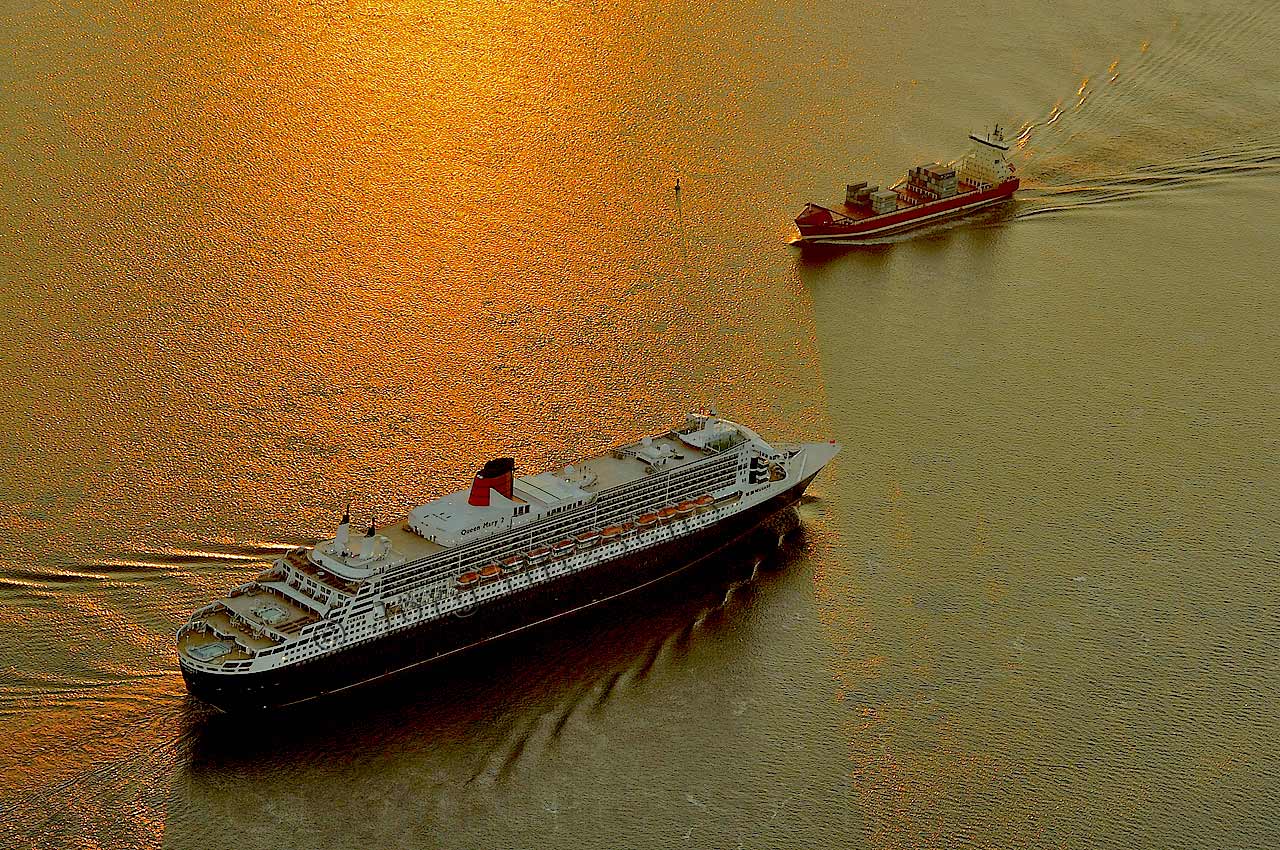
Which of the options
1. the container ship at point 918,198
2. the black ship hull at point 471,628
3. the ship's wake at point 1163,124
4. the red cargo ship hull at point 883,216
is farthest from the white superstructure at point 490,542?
the ship's wake at point 1163,124

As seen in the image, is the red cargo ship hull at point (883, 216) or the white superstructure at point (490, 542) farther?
the red cargo ship hull at point (883, 216)

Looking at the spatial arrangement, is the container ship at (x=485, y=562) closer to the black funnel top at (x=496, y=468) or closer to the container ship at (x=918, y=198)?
the black funnel top at (x=496, y=468)

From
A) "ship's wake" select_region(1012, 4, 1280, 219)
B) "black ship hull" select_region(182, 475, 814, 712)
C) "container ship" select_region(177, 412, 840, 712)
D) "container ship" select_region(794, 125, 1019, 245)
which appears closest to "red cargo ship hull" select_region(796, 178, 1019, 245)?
"container ship" select_region(794, 125, 1019, 245)

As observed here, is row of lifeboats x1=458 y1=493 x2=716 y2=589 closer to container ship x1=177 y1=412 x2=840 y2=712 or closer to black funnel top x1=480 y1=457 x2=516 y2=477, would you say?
container ship x1=177 y1=412 x2=840 y2=712

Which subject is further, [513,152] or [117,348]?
[513,152]

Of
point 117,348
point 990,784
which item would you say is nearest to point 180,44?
point 117,348

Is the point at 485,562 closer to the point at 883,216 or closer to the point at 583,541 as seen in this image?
the point at 583,541

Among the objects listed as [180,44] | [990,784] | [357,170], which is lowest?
[990,784]

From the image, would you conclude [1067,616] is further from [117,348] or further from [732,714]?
[117,348]
